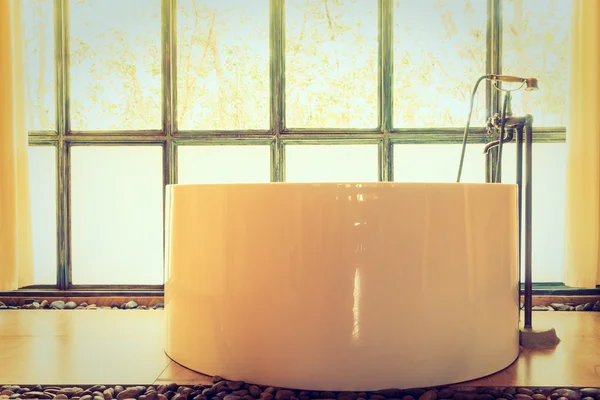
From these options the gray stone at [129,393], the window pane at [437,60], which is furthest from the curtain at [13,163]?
the window pane at [437,60]

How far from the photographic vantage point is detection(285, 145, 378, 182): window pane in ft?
8.89

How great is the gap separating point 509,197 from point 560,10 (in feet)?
5.51

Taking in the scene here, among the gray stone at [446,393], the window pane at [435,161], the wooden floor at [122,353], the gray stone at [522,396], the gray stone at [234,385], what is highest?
the window pane at [435,161]

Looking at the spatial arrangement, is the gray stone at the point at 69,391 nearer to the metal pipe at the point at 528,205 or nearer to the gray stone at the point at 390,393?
the gray stone at the point at 390,393

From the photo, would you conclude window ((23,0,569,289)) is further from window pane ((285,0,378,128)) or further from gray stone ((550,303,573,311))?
gray stone ((550,303,573,311))

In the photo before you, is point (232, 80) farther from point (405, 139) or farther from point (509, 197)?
point (509, 197)

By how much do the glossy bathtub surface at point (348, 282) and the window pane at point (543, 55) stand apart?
1521 mm

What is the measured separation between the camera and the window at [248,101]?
2666mm

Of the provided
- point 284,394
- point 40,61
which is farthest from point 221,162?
point 284,394

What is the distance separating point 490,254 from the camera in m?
1.40

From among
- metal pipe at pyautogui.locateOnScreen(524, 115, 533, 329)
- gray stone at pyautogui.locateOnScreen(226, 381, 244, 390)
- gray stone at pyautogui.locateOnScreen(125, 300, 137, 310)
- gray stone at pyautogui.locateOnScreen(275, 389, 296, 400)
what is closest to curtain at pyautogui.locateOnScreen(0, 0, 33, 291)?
gray stone at pyautogui.locateOnScreen(125, 300, 137, 310)

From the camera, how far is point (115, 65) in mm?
2729

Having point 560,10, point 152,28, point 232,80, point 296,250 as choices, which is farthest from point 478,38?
point 296,250

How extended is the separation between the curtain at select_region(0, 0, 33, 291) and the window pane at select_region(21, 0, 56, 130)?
0.18m
